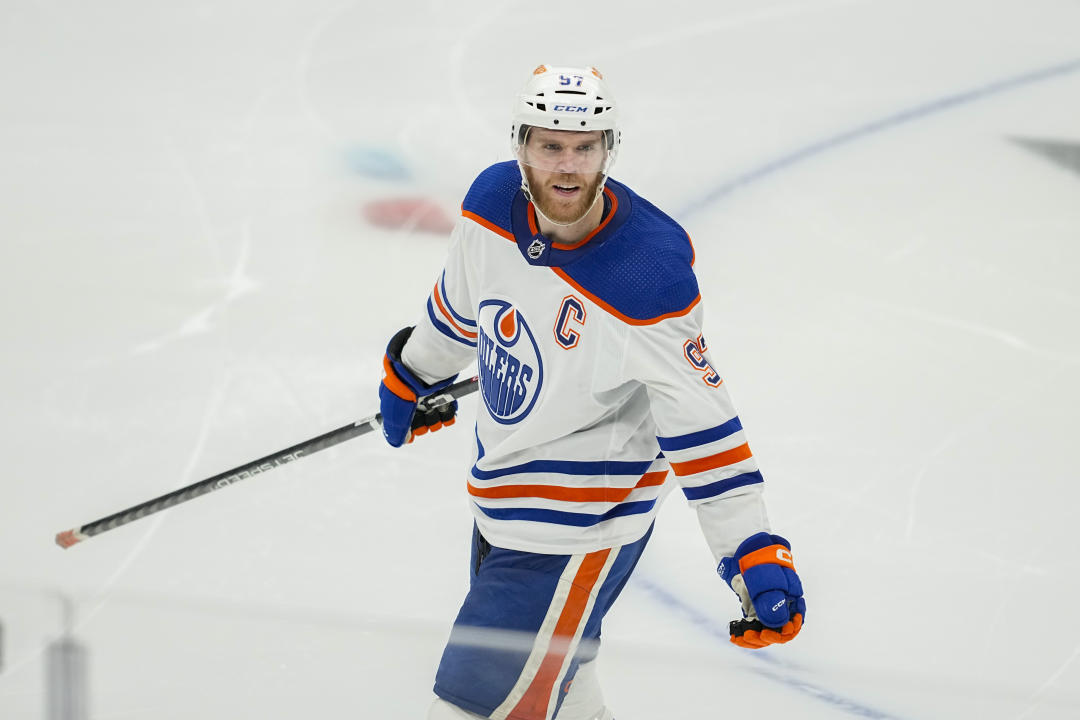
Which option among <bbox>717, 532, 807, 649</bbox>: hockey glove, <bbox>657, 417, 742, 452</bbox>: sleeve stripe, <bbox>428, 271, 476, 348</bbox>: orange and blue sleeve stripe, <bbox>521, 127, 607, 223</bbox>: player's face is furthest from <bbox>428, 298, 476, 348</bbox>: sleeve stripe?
<bbox>717, 532, 807, 649</bbox>: hockey glove

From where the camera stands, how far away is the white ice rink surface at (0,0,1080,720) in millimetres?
1542

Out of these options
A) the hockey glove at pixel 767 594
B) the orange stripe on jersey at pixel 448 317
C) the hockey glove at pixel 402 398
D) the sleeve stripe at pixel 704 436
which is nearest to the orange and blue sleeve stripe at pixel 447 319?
the orange stripe on jersey at pixel 448 317

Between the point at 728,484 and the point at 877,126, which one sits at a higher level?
the point at 877,126

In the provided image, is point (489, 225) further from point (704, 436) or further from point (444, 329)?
point (704, 436)

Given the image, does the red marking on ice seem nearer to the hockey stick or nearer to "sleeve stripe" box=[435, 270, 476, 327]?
the hockey stick

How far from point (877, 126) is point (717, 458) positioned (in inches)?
107

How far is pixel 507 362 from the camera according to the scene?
5.80 feet

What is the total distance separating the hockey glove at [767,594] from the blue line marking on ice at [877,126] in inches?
84.0

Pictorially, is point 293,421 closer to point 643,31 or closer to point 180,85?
point 180,85

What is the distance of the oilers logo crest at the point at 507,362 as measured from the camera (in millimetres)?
1726

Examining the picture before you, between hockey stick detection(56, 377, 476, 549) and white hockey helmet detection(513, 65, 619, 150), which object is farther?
hockey stick detection(56, 377, 476, 549)

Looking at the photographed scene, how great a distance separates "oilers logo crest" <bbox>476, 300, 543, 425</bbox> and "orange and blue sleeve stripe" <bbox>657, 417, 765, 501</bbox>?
0.24 m

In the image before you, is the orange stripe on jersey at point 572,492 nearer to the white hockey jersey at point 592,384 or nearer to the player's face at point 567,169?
the white hockey jersey at point 592,384

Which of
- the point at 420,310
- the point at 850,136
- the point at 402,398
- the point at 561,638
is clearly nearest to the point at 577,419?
the point at 561,638
